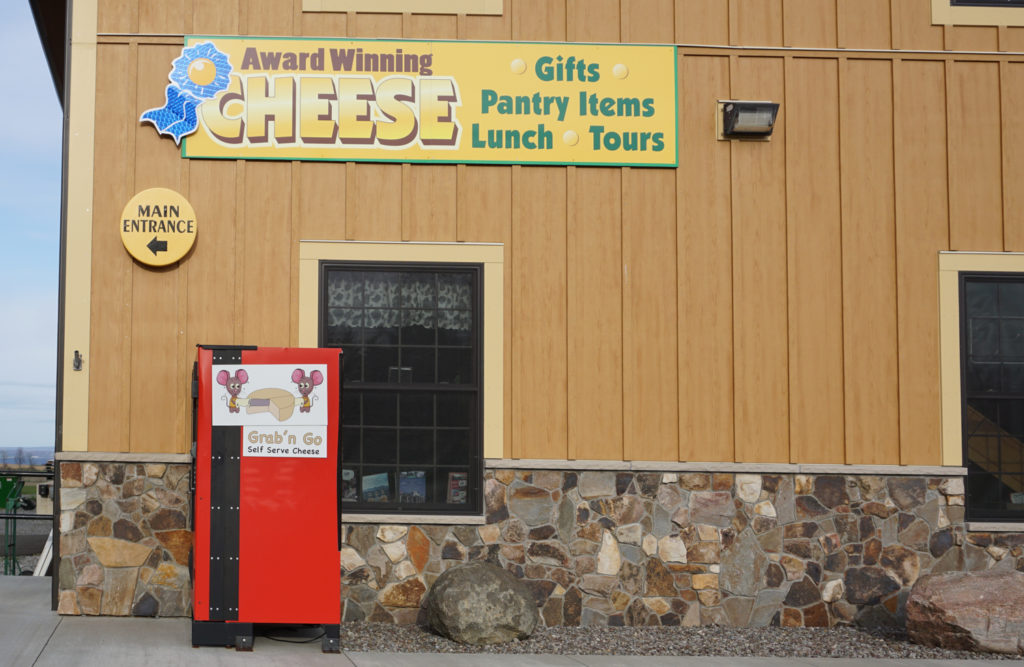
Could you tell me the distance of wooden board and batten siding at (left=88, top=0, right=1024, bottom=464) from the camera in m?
8.29

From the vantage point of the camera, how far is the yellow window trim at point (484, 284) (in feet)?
27.1

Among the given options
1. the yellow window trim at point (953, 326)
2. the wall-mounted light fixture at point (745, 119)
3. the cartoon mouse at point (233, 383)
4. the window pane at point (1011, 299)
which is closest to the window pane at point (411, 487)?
the cartoon mouse at point (233, 383)

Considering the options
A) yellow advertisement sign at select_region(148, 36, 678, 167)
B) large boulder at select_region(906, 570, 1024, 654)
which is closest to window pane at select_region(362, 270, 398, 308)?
yellow advertisement sign at select_region(148, 36, 678, 167)

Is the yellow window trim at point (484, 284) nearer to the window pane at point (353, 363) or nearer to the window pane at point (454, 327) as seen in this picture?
the window pane at point (454, 327)

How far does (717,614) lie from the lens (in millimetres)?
8234

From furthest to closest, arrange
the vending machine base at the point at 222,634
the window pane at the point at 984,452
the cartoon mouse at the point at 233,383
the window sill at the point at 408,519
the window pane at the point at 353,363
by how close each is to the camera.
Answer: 1. the window pane at the point at 984,452
2. the window pane at the point at 353,363
3. the window sill at the point at 408,519
4. the cartoon mouse at the point at 233,383
5. the vending machine base at the point at 222,634

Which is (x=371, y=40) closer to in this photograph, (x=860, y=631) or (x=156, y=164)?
(x=156, y=164)

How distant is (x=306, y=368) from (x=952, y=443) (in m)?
5.83

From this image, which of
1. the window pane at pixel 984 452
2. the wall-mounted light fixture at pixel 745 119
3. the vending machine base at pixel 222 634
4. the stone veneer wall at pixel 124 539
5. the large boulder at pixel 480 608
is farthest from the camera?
the window pane at pixel 984 452

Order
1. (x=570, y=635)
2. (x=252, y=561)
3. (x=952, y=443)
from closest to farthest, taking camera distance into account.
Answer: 1. (x=252, y=561)
2. (x=570, y=635)
3. (x=952, y=443)

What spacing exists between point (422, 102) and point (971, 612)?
6.36 meters

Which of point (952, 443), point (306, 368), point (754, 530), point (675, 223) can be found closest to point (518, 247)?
point (675, 223)

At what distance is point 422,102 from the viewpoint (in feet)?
27.7

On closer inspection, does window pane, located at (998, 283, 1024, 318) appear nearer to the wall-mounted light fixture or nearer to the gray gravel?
the wall-mounted light fixture
